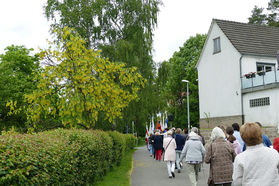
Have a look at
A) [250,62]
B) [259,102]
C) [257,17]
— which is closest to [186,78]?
[257,17]

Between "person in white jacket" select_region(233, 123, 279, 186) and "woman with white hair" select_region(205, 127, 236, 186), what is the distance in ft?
12.4

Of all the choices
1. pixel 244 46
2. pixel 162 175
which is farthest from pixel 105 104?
pixel 244 46

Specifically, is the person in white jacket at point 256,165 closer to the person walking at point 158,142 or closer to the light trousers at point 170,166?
the light trousers at point 170,166

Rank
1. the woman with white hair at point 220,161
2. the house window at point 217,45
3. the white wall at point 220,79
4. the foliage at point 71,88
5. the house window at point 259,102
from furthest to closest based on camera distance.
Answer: the house window at point 217,45 → the white wall at point 220,79 → the house window at point 259,102 → the foliage at point 71,88 → the woman with white hair at point 220,161

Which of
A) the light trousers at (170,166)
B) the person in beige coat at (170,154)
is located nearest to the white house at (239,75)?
the person in beige coat at (170,154)

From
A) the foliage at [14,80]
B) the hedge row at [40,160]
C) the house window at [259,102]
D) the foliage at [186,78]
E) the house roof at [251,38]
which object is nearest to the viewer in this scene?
the hedge row at [40,160]

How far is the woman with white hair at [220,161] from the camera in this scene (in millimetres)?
8297

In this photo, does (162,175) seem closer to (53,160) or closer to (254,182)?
(53,160)

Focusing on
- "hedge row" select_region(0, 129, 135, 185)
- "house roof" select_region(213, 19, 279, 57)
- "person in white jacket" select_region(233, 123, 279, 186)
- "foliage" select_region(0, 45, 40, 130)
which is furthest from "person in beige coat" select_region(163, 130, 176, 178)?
"foliage" select_region(0, 45, 40, 130)

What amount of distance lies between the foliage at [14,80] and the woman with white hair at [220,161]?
35848mm

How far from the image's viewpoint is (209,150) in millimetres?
8516

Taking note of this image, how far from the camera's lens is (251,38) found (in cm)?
3422

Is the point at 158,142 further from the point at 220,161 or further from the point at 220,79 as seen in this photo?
the point at 220,79

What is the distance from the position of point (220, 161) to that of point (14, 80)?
40954mm
